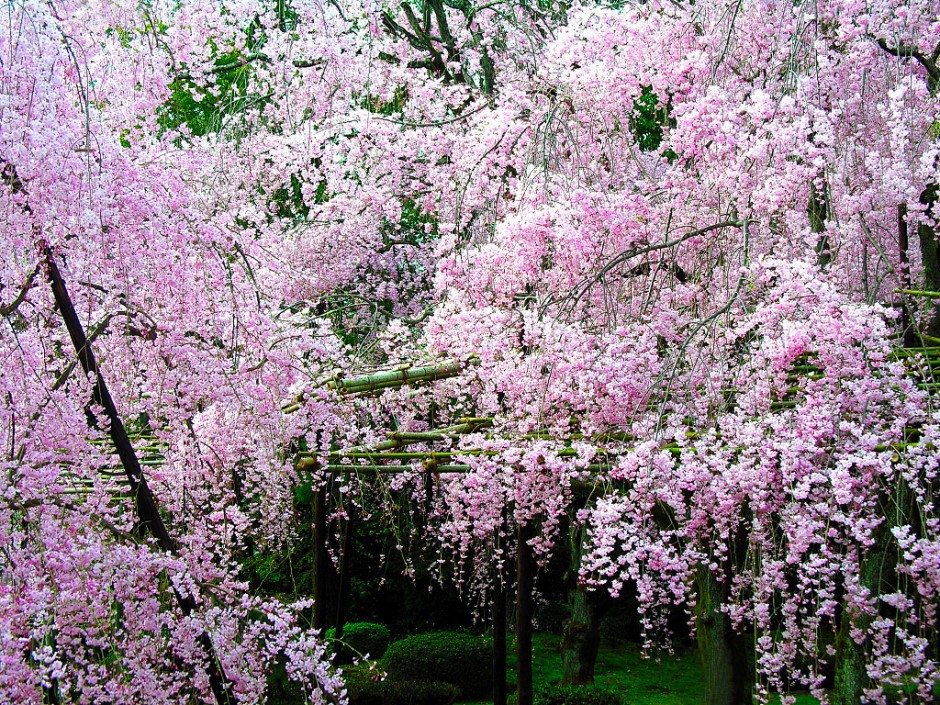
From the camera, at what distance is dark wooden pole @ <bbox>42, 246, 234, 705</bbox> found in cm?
299

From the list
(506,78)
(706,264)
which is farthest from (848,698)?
(506,78)

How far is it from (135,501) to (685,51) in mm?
3694

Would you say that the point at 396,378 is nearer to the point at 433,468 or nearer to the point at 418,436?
the point at 418,436

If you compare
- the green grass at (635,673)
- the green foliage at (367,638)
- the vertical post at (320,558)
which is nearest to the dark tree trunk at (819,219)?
the vertical post at (320,558)

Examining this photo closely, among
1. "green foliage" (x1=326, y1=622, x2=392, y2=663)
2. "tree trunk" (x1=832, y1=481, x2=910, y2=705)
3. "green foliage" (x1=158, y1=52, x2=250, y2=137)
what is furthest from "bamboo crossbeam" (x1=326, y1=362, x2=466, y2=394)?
"green foliage" (x1=326, y1=622, x2=392, y2=663)

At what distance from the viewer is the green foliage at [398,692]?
7.90 m

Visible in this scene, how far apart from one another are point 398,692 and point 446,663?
40.9 inches

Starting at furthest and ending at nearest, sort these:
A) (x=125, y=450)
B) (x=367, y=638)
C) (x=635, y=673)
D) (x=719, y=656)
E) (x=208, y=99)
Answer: (x=635, y=673) → (x=367, y=638) → (x=208, y=99) → (x=719, y=656) → (x=125, y=450)

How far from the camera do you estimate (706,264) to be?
16.3 ft

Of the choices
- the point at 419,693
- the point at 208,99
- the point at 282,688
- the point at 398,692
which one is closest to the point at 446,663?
the point at 419,693

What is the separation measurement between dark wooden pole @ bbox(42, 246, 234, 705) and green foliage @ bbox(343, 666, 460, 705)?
4.62 meters

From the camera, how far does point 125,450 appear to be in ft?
10.4

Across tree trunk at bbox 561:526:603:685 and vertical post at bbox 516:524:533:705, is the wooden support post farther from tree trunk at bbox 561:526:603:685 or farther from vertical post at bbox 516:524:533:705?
vertical post at bbox 516:524:533:705

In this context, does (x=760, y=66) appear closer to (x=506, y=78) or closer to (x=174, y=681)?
(x=506, y=78)
